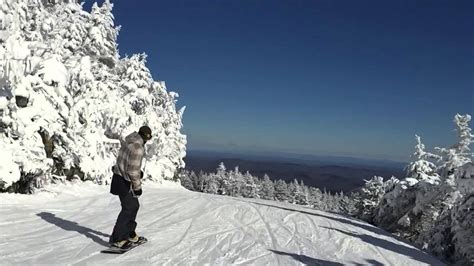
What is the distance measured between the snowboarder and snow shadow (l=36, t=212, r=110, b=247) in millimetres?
488

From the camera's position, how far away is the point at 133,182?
696 cm

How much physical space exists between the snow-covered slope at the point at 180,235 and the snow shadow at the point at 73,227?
0.06 ft

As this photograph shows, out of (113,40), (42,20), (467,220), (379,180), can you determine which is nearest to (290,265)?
(467,220)

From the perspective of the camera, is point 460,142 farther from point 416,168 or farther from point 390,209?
point 390,209

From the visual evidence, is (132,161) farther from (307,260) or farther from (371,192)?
(371,192)

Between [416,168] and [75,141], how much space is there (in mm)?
22893

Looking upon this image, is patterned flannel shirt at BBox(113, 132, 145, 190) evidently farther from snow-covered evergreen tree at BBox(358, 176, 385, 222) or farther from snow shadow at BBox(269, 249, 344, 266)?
snow-covered evergreen tree at BBox(358, 176, 385, 222)

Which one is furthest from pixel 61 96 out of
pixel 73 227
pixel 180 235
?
pixel 180 235

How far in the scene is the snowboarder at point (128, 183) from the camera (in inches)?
275

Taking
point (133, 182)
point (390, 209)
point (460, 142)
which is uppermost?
point (460, 142)

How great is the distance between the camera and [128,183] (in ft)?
23.2

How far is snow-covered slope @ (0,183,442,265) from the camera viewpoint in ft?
22.5

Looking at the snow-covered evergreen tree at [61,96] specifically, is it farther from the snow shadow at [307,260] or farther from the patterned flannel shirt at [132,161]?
the snow shadow at [307,260]

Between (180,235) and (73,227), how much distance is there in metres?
2.21
